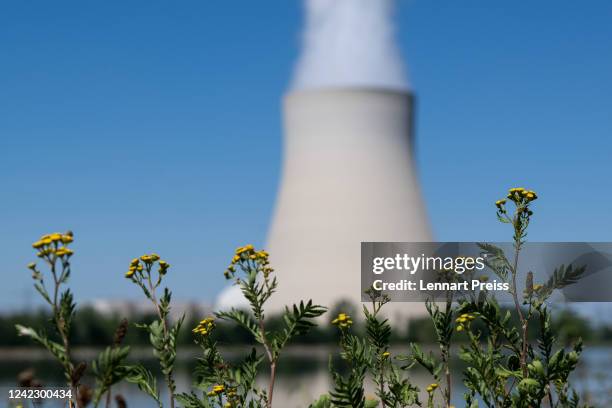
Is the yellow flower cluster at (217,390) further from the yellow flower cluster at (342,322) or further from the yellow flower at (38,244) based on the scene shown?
the yellow flower at (38,244)

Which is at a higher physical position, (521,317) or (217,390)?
(521,317)

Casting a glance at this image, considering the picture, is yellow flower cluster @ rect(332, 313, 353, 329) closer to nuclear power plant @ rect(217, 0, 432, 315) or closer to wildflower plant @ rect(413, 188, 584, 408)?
wildflower plant @ rect(413, 188, 584, 408)

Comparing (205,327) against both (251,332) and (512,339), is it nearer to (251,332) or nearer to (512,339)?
(251,332)

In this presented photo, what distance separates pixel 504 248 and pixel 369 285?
1.39 ft

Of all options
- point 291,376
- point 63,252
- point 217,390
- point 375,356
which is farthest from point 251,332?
point 291,376

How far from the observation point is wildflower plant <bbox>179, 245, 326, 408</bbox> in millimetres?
2146

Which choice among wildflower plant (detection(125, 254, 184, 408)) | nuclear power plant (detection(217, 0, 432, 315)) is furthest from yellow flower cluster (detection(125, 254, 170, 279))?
nuclear power plant (detection(217, 0, 432, 315))

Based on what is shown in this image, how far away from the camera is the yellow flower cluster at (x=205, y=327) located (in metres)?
2.44

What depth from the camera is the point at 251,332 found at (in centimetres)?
234

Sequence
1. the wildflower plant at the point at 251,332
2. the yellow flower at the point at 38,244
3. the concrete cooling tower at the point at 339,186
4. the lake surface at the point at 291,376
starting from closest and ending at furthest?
the yellow flower at the point at 38,244
the wildflower plant at the point at 251,332
the lake surface at the point at 291,376
the concrete cooling tower at the point at 339,186

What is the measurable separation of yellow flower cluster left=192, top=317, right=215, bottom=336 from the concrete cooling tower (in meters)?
33.7
